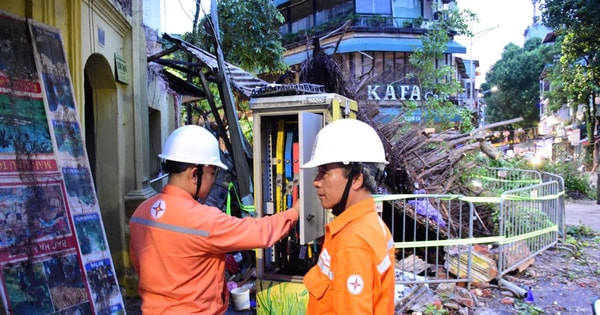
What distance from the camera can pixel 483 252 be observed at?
605 centimetres

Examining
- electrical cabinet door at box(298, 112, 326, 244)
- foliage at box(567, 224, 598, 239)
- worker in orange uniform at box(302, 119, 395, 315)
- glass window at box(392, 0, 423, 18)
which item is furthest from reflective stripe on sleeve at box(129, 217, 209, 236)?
glass window at box(392, 0, 423, 18)

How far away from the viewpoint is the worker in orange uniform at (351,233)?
159cm

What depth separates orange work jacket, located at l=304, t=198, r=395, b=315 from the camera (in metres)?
1.58

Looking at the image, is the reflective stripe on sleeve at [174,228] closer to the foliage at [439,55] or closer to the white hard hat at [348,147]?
the white hard hat at [348,147]

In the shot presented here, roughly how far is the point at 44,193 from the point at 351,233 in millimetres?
2009

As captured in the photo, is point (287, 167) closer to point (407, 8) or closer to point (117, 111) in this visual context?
point (117, 111)

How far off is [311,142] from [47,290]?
217 cm

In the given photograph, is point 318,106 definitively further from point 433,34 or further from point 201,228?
point 433,34

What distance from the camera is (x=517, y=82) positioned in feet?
126

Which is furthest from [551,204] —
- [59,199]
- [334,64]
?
[59,199]

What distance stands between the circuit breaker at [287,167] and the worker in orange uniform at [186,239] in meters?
1.32

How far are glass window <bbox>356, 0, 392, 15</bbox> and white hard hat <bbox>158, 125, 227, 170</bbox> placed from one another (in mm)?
24534

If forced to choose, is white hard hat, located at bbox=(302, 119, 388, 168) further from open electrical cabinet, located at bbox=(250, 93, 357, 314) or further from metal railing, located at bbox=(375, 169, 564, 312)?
metal railing, located at bbox=(375, 169, 564, 312)

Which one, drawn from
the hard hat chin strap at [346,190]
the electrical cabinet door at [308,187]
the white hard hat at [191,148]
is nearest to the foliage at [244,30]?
the electrical cabinet door at [308,187]
